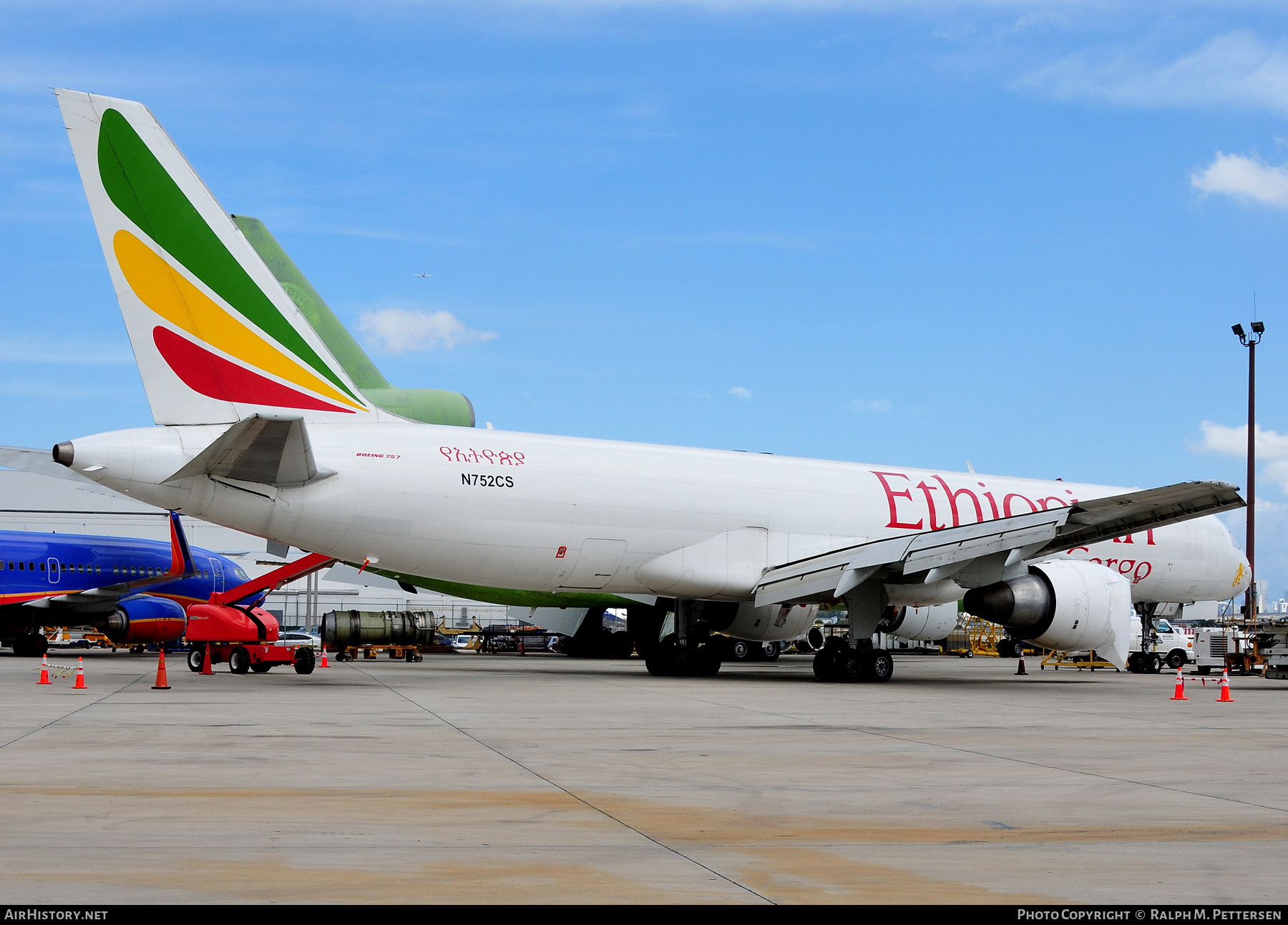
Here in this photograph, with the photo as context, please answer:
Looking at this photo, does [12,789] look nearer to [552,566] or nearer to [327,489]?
[327,489]

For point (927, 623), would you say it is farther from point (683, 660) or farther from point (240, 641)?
point (240, 641)

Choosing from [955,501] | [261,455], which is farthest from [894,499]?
[261,455]

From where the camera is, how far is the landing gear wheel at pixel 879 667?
Answer: 2162 cm

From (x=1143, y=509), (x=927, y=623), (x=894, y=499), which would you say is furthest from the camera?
(x=927, y=623)

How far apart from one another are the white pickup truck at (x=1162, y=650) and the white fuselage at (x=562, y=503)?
6.73m

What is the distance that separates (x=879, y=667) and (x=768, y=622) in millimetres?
3094

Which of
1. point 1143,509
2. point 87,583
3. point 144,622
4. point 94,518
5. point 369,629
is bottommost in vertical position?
point 369,629

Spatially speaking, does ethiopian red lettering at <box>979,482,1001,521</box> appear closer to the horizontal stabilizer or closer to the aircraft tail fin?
the horizontal stabilizer

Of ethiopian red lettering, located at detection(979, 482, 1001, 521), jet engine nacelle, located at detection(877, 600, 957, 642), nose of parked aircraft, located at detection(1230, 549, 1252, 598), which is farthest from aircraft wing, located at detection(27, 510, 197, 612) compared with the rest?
nose of parked aircraft, located at detection(1230, 549, 1252, 598)

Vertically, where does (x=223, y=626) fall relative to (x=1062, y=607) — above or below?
below

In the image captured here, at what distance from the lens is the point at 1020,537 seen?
1906 centimetres

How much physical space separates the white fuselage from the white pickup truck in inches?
265
